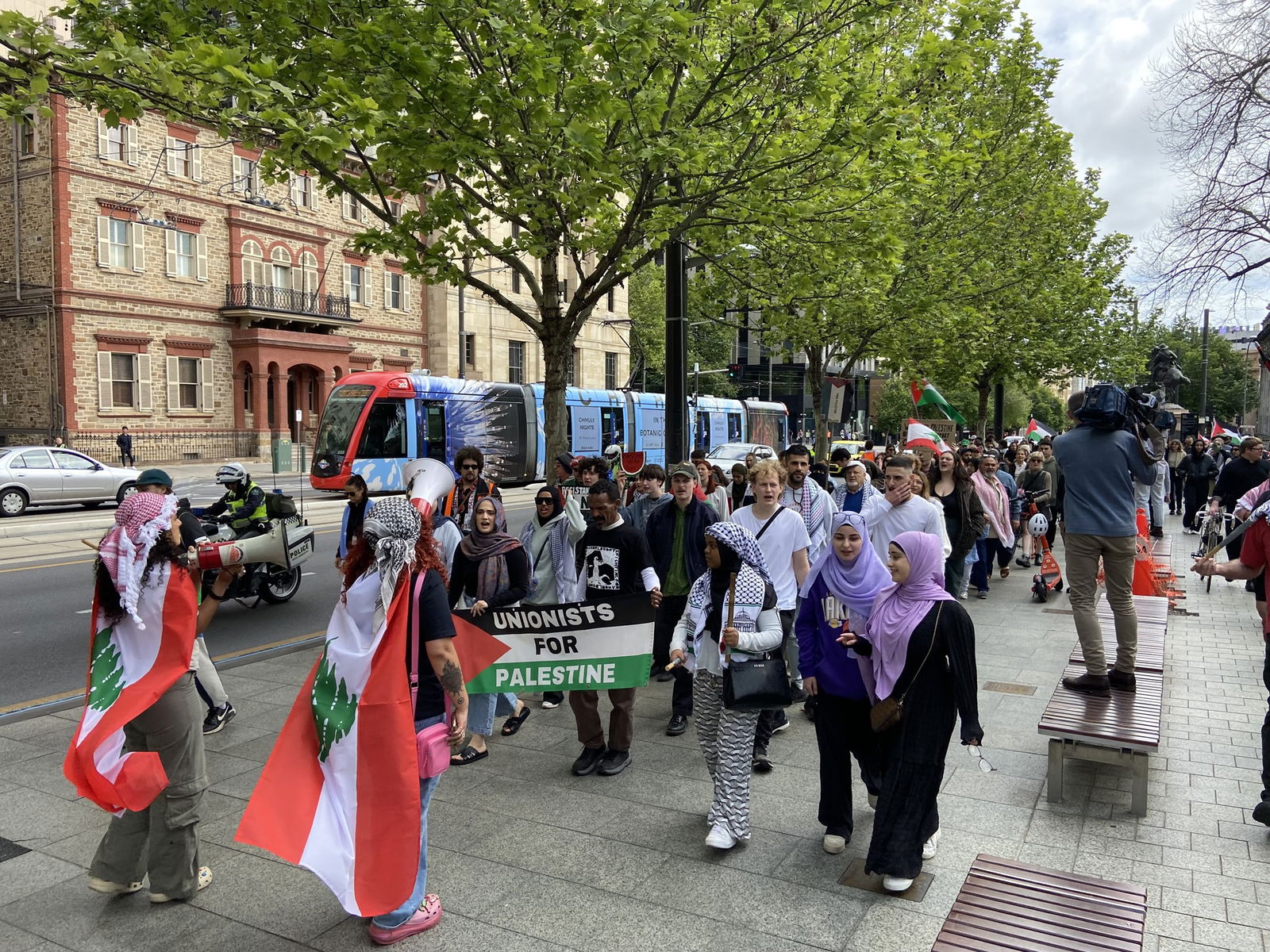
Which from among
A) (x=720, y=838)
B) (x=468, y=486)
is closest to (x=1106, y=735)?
(x=720, y=838)

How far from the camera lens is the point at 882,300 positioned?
1648cm

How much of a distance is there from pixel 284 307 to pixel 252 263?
80.8 inches

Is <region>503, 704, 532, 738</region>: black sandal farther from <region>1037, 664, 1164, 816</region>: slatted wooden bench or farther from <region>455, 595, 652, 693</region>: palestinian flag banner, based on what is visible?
<region>1037, 664, 1164, 816</region>: slatted wooden bench

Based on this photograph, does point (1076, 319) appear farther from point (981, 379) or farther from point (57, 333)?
point (57, 333)

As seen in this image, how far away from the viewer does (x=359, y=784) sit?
3.75 meters

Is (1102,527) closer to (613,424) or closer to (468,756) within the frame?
(468,756)

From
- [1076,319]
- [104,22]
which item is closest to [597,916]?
[104,22]

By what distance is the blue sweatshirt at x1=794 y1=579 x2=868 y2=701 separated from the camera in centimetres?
452

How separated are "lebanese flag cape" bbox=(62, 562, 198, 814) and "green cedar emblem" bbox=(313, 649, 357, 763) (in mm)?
696

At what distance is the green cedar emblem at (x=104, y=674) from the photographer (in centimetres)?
407

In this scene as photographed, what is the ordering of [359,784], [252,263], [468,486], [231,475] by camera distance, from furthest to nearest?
[252,263] < [231,475] < [468,486] < [359,784]

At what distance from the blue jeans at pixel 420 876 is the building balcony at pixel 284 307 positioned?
36.7 meters

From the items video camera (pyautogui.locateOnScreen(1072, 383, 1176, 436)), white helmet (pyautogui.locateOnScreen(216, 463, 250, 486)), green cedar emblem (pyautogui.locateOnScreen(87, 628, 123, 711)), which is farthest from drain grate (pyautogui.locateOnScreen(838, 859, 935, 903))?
white helmet (pyautogui.locateOnScreen(216, 463, 250, 486))

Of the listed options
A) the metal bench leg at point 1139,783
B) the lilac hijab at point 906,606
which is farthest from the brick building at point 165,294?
the metal bench leg at point 1139,783
